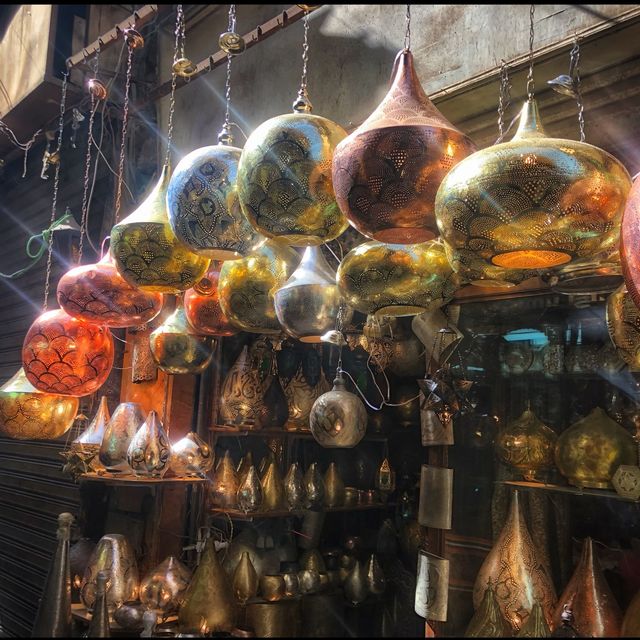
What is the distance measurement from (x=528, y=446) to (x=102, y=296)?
1650 mm

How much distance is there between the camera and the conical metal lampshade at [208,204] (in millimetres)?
1635

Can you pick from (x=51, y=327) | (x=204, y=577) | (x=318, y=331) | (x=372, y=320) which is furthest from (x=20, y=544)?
(x=318, y=331)

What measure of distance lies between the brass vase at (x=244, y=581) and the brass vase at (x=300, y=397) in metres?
0.79

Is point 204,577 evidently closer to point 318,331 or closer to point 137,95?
point 318,331

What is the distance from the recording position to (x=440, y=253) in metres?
1.64

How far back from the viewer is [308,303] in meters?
1.92

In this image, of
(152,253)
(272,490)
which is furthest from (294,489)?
(152,253)

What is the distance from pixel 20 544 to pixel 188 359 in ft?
9.35

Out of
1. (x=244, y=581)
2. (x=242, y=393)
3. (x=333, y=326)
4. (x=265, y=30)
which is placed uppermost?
(x=265, y=30)

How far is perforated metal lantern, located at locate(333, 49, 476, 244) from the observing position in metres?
1.23

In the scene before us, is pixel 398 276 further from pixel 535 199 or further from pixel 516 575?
pixel 516 575

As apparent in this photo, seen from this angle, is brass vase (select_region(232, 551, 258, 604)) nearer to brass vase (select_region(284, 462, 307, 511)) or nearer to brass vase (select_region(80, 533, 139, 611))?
brass vase (select_region(284, 462, 307, 511))

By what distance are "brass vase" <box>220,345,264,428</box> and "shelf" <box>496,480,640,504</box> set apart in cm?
160

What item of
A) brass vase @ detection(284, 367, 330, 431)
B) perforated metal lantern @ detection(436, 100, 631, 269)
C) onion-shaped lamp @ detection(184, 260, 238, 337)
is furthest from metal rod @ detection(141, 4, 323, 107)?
perforated metal lantern @ detection(436, 100, 631, 269)
